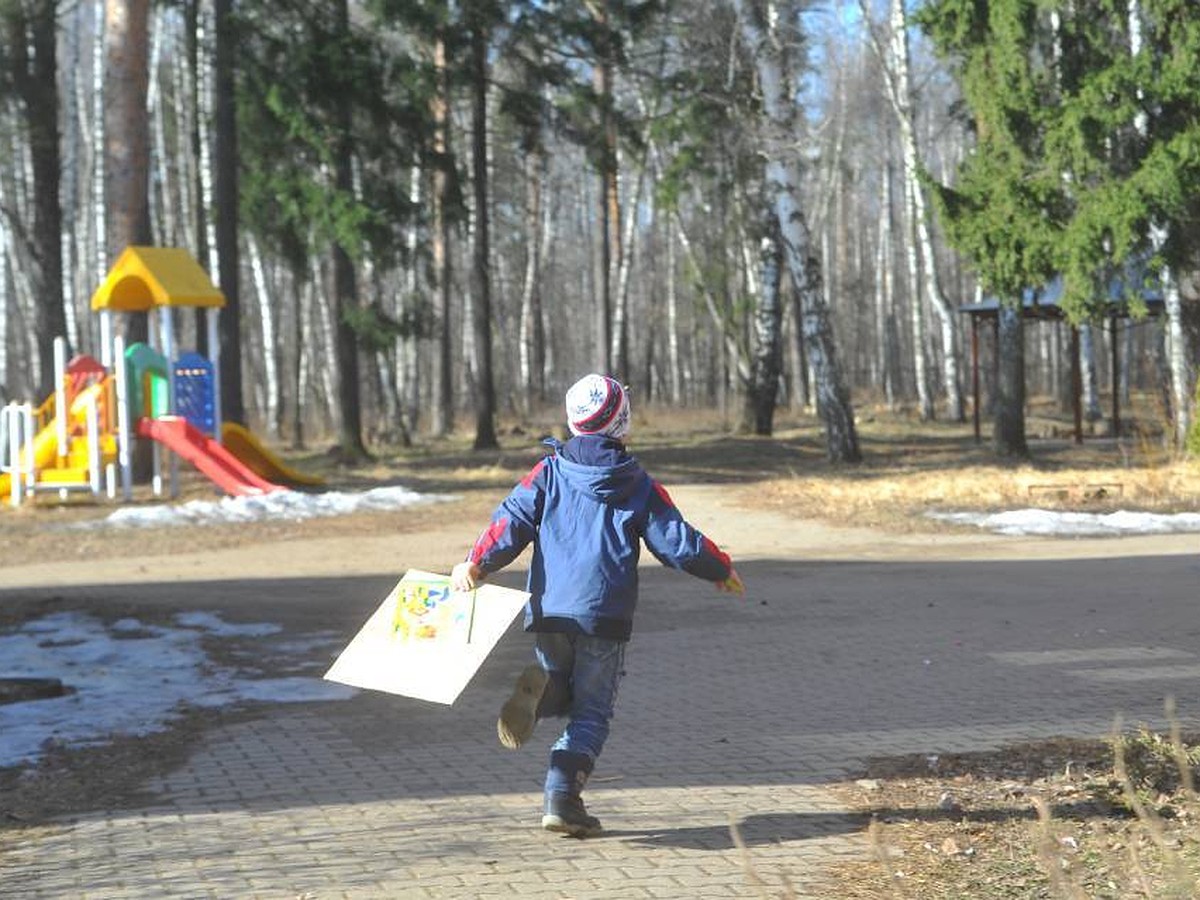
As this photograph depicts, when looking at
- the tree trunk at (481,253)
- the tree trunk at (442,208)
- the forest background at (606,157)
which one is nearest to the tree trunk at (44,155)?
the forest background at (606,157)

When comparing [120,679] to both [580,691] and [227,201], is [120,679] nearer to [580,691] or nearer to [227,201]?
[580,691]

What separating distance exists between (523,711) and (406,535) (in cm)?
1288

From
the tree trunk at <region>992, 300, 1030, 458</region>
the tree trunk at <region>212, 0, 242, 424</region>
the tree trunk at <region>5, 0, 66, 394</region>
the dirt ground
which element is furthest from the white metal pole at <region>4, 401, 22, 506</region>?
the tree trunk at <region>992, 300, 1030, 458</region>

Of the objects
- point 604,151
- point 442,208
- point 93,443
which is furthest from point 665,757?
point 604,151

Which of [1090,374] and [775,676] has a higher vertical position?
[1090,374]

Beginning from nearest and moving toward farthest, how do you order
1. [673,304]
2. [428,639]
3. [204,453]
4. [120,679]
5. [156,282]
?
[428,639], [120,679], [204,453], [156,282], [673,304]

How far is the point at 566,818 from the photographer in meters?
5.89

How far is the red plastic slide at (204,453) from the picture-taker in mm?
22688

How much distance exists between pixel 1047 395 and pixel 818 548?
57.0 m

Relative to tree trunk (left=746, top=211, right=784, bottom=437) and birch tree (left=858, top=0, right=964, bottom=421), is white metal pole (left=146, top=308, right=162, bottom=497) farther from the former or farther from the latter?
tree trunk (left=746, top=211, right=784, bottom=437)

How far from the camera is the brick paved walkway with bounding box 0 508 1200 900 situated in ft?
18.4

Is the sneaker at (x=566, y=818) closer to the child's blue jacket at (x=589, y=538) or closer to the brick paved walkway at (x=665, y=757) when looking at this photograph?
the brick paved walkway at (x=665, y=757)

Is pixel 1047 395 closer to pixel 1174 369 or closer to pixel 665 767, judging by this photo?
pixel 1174 369

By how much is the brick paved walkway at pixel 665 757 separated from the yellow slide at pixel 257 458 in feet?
40.9
